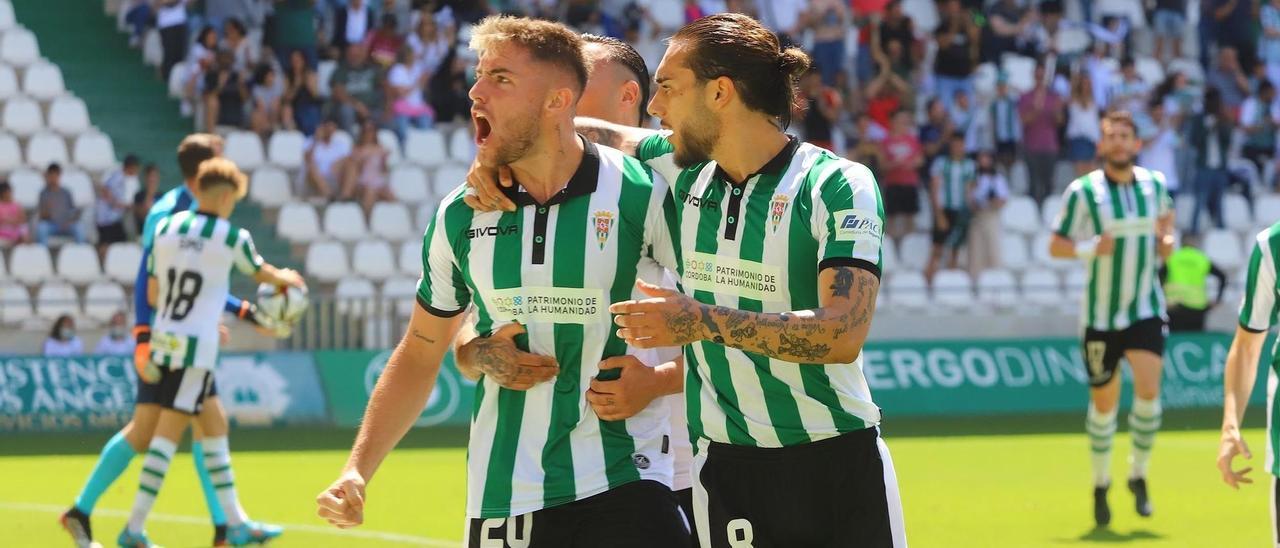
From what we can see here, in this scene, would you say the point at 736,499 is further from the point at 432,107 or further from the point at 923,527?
the point at 432,107

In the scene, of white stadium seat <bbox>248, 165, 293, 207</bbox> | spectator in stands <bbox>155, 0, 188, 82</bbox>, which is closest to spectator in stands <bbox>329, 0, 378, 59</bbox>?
spectator in stands <bbox>155, 0, 188, 82</bbox>

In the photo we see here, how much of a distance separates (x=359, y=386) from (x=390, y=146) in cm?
418

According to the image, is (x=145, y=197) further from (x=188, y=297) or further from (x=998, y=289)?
(x=188, y=297)

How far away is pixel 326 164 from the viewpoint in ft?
58.8

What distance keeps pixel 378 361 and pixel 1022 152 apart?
8871 millimetres

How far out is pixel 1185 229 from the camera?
65.6ft

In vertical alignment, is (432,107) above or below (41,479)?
above

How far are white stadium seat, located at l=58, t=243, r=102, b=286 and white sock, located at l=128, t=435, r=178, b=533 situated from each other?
8.80m

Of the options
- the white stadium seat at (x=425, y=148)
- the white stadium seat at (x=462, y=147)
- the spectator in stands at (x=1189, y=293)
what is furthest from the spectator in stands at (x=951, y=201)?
the white stadium seat at (x=425, y=148)

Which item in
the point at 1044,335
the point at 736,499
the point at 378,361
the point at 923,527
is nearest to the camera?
the point at 736,499

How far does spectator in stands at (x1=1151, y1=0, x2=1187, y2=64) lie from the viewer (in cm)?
2212

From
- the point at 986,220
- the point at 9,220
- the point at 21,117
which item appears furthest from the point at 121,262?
the point at 986,220

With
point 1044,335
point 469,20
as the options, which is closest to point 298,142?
point 469,20

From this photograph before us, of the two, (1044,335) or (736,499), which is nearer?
(736,499)
